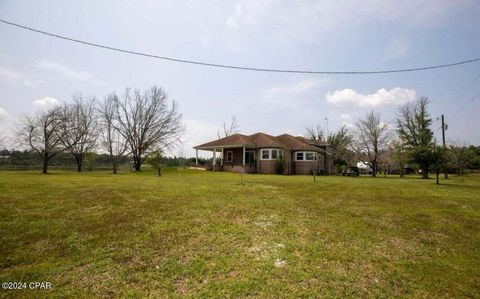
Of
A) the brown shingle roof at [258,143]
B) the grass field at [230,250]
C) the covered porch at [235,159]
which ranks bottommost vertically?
the grass field at [230,250]

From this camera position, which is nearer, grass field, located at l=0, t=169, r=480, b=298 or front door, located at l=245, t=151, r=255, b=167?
grass field, located at l=0, t=169, r=480, b=298

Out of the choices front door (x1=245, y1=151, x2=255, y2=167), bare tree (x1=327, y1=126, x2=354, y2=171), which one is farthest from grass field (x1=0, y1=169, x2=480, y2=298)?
bare tree (x1=327, y1=126, x2=354, y2=171)

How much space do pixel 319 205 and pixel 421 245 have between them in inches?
158

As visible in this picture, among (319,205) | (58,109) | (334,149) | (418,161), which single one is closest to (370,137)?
(334,149)

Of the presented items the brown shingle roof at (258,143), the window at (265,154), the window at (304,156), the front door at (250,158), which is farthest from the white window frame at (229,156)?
the window at (304,156)

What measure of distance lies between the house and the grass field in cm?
2332

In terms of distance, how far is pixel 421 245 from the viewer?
20.0ft

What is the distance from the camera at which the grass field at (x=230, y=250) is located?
13.4 ft

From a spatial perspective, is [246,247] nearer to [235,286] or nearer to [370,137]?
[235,286]

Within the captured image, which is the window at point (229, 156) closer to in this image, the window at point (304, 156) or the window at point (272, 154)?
the window at point (272, 154)

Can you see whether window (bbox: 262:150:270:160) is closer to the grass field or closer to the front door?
the front door

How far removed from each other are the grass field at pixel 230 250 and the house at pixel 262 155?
2332 cm

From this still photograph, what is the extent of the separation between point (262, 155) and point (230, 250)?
28.0m

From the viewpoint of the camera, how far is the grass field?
4082 mm
